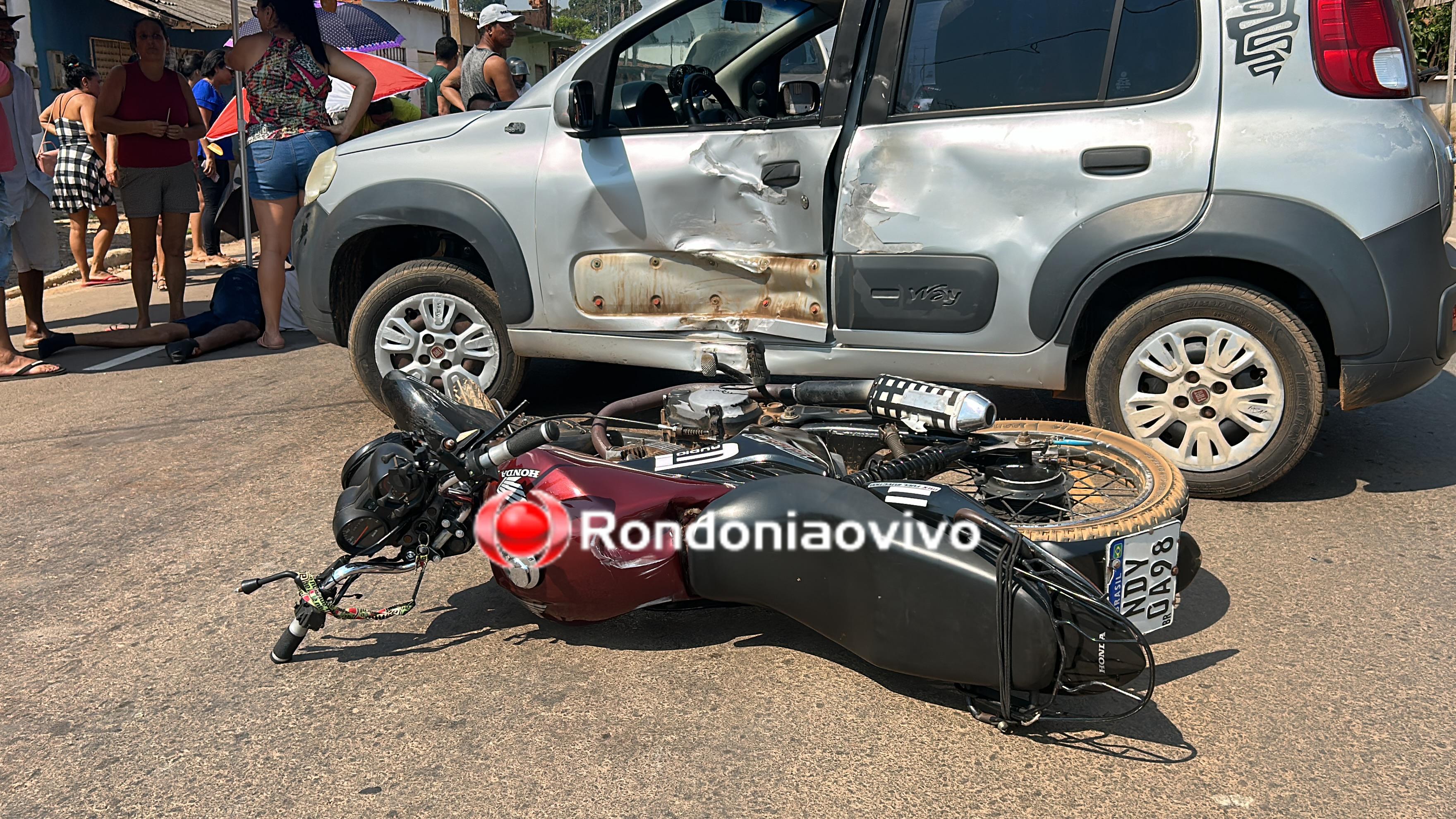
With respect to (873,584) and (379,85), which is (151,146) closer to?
(379,85)

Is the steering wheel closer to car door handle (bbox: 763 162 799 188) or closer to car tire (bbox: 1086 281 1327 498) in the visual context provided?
car door handle (bbox: 763 162 799 188)

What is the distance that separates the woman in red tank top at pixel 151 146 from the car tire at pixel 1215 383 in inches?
236

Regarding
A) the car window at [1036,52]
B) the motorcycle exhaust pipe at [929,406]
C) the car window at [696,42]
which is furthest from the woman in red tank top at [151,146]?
the motorcycle exhaust pipe at [929,406]

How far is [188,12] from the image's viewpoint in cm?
1850

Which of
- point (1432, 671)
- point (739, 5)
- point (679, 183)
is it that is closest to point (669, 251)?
point (679, 183)

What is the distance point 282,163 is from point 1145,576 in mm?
5400

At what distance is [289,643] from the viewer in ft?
10.1

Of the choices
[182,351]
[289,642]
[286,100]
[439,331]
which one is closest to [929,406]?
[289,642]

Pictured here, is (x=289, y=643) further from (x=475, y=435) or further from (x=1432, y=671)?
(x=1432, y=671)

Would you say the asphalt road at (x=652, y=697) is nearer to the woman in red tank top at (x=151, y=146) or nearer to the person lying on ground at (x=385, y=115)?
the woman in red tank top at (x=151, y=146)

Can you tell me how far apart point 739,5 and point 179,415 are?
3.37 m

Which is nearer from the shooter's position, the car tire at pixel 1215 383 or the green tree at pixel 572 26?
the car tire at pixel 1215 383

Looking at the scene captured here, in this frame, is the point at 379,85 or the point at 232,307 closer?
the point at 232,307

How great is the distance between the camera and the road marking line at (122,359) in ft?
22.3
